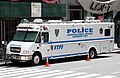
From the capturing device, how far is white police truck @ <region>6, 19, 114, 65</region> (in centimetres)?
2284

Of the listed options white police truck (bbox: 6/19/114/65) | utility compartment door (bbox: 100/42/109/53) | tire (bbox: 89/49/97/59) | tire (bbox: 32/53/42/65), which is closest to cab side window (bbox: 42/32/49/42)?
white police truck (bbox: 6/19/114/65)

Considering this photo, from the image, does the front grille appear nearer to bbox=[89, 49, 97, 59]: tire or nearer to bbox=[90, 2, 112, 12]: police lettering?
bbox=[89, 49, 97, 59]: tire

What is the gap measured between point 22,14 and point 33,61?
10888 mm

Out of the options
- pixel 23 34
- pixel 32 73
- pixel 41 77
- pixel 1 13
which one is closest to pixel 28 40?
pixel 23 34

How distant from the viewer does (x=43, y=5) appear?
34.5 meters

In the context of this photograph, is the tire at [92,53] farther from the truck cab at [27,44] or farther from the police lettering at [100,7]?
the police lettering at [100,7]

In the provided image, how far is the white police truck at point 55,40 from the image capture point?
22.8 meters

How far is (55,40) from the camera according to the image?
24.1 meters

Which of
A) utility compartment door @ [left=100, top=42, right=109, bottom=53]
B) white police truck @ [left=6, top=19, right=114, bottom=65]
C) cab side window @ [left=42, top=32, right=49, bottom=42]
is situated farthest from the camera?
utility compartment door @ [left=100, top=42, right=109, bottom=53]

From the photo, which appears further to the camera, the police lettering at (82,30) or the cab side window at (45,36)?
the police lettering at (82,30)

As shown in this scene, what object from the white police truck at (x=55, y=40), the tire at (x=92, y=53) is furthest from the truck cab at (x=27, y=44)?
the tire at (x=92, y=53)

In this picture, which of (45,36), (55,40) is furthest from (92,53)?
(45,36)

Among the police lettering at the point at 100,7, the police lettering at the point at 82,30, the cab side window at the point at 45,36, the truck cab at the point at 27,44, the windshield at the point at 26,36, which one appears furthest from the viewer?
the police lettering at the point at 100,7

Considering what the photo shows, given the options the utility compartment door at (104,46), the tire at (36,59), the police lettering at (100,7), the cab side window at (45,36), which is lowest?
the tire at (36,59)
